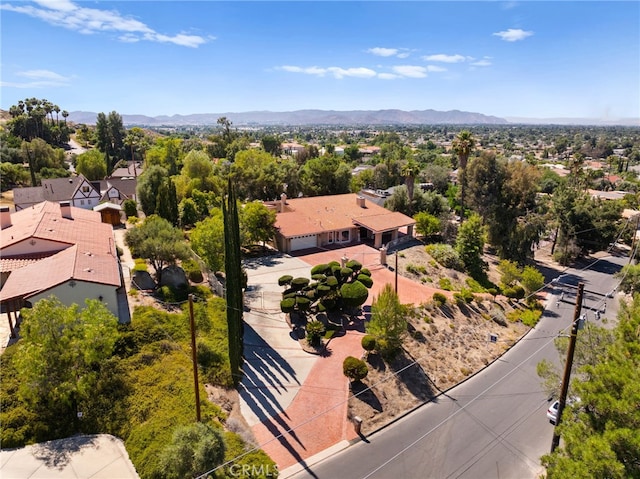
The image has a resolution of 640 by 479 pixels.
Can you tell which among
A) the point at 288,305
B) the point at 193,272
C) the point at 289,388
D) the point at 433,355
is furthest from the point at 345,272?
the point at 193,272

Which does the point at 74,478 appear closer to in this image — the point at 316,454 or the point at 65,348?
the point at 65,348

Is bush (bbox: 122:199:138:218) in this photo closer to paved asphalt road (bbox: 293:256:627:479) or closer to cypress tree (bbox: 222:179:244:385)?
cypress tree (bbox: 222:179:244:385)

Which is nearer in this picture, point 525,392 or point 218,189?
point 525,392

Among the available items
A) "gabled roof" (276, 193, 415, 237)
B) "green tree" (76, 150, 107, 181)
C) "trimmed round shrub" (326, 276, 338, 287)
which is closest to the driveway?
"trimmed round shrub" (326, 276, 338, 287)

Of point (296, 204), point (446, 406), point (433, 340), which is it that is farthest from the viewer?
point (296, 204)

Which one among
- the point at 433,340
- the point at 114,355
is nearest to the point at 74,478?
the point at 114,355

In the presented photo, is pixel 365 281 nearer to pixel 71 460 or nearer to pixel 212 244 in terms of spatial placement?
pixel 212 244

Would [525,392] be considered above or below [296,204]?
below
